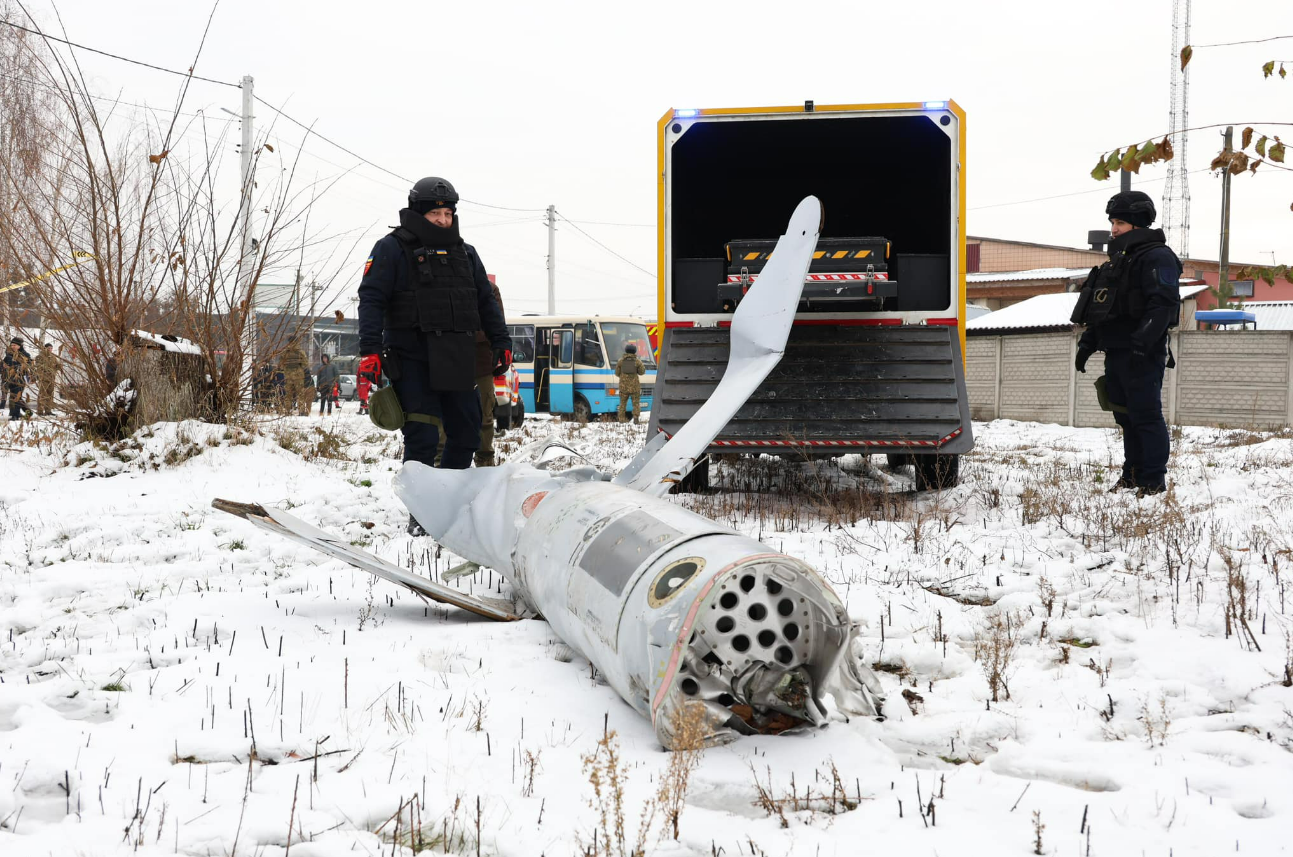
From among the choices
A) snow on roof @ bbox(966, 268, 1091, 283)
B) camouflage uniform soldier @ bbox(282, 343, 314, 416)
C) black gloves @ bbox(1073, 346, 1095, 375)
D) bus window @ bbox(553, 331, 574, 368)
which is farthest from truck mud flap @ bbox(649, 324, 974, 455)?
snow on roof @ bbox(966, 268, 1091, 283)

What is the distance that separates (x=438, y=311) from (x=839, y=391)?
2.83 m

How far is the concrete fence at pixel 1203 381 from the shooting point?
15.3 meters

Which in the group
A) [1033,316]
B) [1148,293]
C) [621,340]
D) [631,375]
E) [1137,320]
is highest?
[1033,316]

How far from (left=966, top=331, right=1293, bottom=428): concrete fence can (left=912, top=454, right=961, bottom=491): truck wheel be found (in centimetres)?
957

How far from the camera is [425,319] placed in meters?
5.25

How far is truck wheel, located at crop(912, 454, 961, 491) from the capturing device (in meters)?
6.96

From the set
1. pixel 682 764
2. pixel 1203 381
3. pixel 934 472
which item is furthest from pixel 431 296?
pixel 1203 381

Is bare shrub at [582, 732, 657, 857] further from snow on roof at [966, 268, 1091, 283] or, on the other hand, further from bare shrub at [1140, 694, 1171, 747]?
snow on roof at [966, 268, 1091, 283]

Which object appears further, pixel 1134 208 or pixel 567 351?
pixel 567 351

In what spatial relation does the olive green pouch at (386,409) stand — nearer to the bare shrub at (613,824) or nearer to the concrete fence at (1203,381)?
the bare shrub at (613,824)

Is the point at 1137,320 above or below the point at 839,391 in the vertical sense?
above

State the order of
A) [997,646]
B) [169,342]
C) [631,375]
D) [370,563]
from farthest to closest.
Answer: [631,375], [169,342], [370,563], [997,646]

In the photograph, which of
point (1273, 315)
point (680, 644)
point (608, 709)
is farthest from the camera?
point (1273, 315)

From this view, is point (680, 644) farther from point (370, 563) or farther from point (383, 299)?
point (383, 299)
